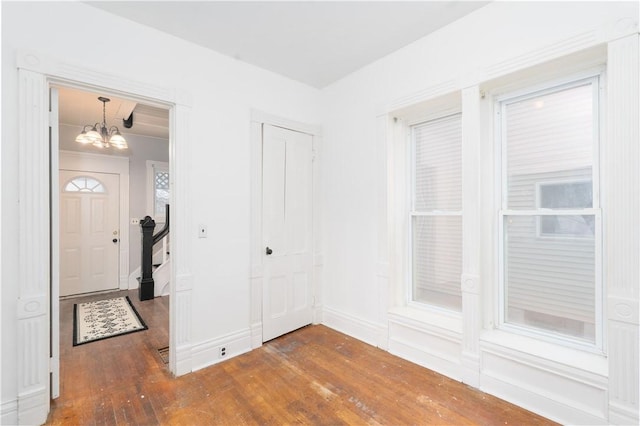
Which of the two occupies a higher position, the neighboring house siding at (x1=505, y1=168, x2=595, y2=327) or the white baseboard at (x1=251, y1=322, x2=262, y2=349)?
the neighboring house siding at (x1=505, y1=168, x2=595, y2=327)

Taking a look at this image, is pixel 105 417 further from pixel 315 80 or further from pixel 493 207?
pixel 315 80

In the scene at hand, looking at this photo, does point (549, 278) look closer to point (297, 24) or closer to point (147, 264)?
point (297, 24)

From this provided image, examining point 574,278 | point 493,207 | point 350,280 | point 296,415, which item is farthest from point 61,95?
point 574,278

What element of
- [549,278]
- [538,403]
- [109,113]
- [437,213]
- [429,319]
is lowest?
[538,403]

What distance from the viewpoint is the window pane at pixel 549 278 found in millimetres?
2061

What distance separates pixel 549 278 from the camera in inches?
→ 87.4

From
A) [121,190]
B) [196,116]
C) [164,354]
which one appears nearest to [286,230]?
[196,116]

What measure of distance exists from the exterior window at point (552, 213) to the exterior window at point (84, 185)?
6.21 metres

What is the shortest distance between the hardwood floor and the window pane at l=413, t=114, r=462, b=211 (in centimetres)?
151

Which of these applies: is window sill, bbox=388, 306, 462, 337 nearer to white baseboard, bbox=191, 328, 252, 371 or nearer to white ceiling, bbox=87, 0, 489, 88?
white baseboard, bbox=191, 328, 252, 371

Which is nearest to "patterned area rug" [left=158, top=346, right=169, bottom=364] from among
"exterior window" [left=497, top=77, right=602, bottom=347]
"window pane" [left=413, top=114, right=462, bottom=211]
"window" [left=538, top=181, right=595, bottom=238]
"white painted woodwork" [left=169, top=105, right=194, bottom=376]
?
"white painted woodwork" [left=169, top=105, right=194, bottom=376]

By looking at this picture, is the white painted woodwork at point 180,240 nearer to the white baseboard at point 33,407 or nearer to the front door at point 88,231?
the white baseboard at point 33,407

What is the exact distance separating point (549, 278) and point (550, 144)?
98 centimetres

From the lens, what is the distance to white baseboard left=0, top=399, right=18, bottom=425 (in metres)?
1.89
